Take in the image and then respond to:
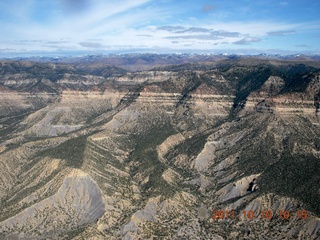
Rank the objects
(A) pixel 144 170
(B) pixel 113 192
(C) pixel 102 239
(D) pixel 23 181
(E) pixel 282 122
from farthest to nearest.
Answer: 1. (E) pixel 282 122
2. (A) pixel 144 170
3. (D) pixel 23 181
4. (B) pixel 113 192
5. (C) pixel 102 239

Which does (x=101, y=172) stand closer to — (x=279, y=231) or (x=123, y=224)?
(x=123, y=224)

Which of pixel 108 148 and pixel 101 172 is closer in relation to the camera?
pixel 101 172

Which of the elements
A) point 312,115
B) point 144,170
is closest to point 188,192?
Result: point 144,170

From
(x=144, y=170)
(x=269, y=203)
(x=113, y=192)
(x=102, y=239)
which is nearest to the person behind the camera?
(x=102, y=239)

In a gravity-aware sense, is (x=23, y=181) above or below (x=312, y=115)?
below
